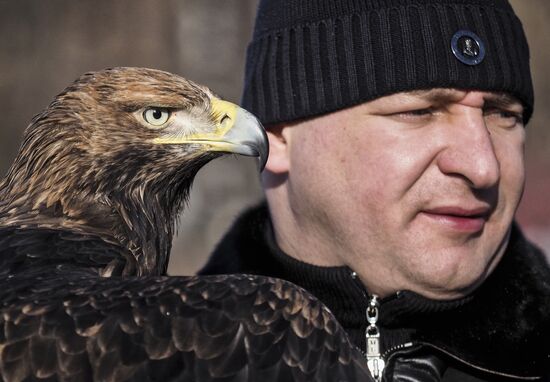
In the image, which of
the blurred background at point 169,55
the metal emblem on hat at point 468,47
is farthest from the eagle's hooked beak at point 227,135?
the blurred background at point 169,55

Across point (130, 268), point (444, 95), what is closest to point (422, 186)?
point (444, 95)

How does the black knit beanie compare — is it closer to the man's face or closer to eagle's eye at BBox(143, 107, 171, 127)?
the man's face

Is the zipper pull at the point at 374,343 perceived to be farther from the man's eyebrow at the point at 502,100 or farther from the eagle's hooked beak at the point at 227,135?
the man's eyebrow at the point at 502,100

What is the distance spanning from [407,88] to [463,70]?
19 centimetres

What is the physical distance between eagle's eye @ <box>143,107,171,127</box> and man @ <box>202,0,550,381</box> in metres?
0.68

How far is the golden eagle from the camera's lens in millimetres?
2488

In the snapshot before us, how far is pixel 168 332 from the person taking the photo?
2.52 m

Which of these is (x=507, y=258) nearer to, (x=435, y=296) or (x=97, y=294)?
(x=435, y=296)

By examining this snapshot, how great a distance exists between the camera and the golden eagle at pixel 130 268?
8.16ft

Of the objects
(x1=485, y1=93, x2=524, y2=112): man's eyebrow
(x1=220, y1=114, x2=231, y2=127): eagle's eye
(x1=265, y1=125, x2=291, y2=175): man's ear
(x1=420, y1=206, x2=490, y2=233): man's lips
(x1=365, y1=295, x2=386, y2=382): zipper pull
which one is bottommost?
(x1=365, y1=295, x2=386, y2=382): zipper pull

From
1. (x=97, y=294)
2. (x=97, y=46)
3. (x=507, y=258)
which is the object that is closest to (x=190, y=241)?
(x=97, y=46)

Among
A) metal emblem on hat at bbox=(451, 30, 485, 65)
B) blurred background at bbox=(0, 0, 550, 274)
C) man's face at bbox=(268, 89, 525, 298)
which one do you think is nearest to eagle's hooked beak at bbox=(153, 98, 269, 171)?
man's face at bbox=(268, 89, 525, 298)

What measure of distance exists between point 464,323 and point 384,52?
0.92 m

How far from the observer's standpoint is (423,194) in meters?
3.54
